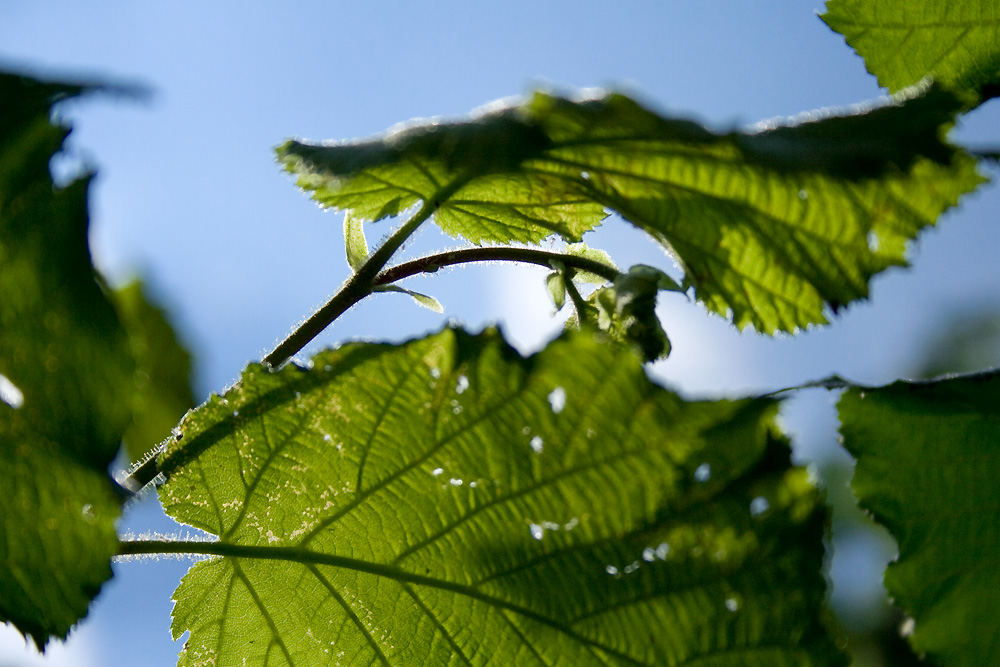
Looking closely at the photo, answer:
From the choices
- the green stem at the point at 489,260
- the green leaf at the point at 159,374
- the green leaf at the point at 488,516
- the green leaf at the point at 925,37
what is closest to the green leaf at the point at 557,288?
the green stem at the point at 489,260

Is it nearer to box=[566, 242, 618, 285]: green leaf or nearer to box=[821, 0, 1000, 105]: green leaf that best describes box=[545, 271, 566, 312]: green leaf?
box=[566, 242, 618, 285]: green leaf

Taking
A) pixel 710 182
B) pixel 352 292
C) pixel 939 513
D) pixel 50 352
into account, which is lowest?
pixel 50 352

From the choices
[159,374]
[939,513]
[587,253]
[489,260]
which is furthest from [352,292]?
[159,374]

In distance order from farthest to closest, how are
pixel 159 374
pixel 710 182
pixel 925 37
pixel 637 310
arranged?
pixel 159 374
pixel 925 37
pixel 637 310
pixel 710 182

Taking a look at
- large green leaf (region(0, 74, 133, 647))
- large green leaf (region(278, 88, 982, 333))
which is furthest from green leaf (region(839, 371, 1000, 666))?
large green leaf (region(0, 74, 133, 647))

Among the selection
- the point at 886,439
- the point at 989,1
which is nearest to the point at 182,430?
the point at 886,439

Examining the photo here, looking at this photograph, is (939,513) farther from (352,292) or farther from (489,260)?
(352,292)

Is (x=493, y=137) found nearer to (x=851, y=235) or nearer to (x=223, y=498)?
(x=851, y=235)
